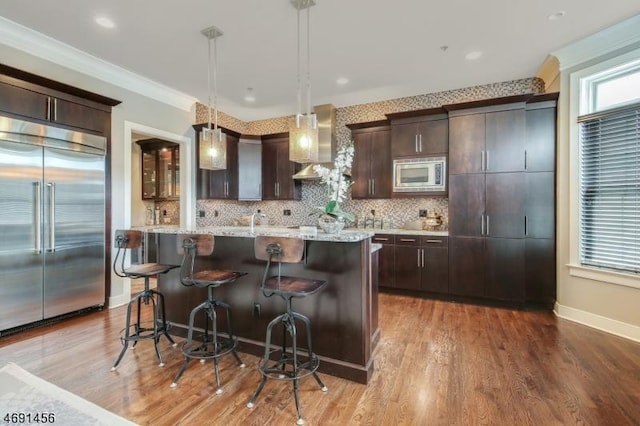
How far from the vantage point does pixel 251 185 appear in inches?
220

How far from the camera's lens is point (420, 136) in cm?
436

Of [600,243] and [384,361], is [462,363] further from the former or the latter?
[600,243]

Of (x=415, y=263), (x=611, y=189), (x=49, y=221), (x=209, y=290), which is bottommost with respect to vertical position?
(x=415, y=263)

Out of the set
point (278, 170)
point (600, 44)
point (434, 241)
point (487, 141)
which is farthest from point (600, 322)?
point (278, 170)

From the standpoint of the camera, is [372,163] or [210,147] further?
[372,163]

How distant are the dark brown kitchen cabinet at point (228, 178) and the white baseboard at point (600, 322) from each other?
16.6ft

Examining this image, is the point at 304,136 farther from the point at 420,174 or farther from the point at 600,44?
the point at 600,44

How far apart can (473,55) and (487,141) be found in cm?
107

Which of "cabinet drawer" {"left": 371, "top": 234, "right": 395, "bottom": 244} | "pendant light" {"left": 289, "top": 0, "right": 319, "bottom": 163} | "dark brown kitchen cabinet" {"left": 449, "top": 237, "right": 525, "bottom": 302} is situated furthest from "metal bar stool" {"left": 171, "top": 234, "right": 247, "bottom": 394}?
"dark brown kitchen cabinet" {"left": 449, "top": 237, "right": 525, "bottom": 302}

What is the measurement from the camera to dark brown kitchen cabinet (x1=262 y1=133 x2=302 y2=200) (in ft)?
17.9

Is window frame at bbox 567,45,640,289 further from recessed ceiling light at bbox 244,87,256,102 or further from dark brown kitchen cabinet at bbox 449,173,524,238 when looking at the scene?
recessed ceiling light at bbox 244,87,256,102

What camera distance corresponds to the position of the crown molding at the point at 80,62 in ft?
9.61

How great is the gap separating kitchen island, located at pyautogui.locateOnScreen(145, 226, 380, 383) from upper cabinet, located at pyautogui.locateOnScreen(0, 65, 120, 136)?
1841 millimetres

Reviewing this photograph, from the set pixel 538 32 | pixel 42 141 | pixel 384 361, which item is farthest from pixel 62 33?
pixel 538 32
